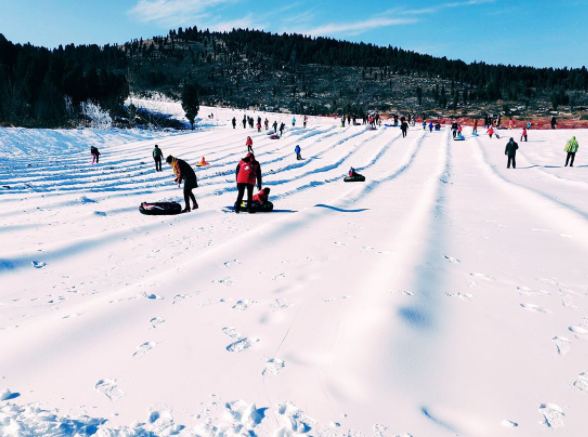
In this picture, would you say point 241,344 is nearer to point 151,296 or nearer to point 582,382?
point 151,296

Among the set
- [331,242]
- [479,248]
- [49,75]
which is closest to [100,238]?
[331,242]

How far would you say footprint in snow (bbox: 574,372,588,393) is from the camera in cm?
220

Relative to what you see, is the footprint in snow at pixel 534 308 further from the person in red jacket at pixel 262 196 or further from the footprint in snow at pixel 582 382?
the person in red jacket at pixel 262 196

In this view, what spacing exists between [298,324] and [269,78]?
11966 centimetres

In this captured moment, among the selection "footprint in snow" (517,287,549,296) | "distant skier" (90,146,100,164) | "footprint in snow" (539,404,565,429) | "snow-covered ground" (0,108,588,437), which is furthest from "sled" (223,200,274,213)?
"distant skier" (90,146,100,164)

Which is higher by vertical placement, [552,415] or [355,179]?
[552,415]

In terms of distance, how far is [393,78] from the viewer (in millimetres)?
113625

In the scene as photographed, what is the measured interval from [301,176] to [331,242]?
38.0 feet

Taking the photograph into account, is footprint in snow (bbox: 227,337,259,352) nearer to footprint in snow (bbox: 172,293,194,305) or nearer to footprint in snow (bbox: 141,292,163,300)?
footprint in snow (bbox: 172,293,194,305)

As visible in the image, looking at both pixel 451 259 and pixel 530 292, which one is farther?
pixel 451 259

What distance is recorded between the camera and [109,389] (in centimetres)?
221

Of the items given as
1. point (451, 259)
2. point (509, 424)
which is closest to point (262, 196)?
point (451, 259)

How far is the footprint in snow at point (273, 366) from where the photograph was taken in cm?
234

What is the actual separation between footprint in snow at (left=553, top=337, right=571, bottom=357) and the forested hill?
3999 centimetres
